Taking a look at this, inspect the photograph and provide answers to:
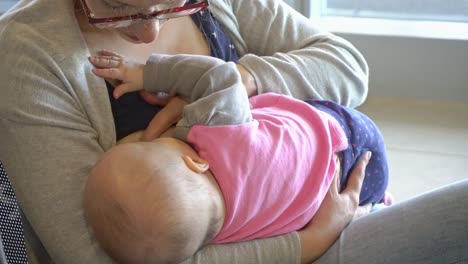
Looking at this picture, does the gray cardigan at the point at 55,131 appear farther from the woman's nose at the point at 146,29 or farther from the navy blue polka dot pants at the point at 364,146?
the navy blue polka dot pants at the point at 364,146

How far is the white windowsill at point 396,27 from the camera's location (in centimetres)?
177

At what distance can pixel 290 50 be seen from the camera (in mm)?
1308

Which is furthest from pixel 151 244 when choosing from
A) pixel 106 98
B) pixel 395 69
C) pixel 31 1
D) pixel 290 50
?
pixel 395 69

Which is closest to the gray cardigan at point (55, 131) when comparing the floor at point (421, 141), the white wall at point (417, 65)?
the floor at point (421, 141)

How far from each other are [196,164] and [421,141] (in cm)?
94

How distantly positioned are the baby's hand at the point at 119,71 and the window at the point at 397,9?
945mm

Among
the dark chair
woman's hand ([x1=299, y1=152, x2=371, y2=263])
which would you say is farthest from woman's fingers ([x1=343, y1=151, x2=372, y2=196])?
the dark chair

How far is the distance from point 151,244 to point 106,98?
0.27 meters

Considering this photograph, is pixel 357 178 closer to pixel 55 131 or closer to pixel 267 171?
pixel 267 171

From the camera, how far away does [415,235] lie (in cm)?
98

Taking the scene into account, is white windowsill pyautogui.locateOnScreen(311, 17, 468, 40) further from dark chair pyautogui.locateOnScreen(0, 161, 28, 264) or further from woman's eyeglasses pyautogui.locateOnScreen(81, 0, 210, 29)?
dark chair pyautogui.locateOnScreen(0, 161, 28, 264)

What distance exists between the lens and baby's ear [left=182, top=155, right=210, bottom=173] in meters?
0.94

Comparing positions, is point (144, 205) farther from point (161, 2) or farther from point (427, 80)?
point (427, 80)

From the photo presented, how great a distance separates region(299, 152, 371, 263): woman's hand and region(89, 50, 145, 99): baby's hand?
0.36 meters
